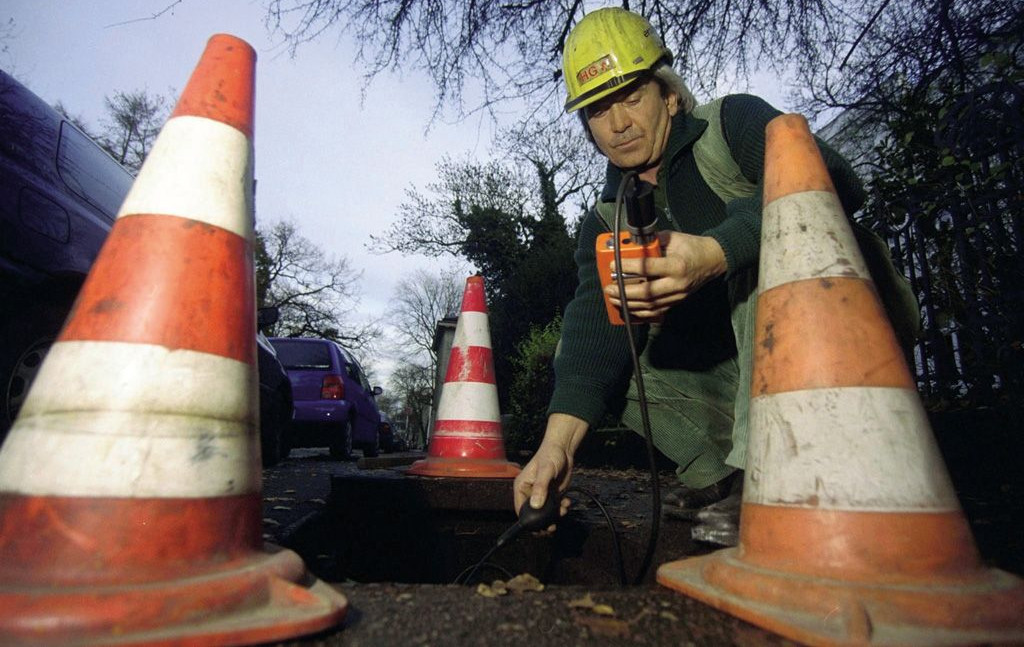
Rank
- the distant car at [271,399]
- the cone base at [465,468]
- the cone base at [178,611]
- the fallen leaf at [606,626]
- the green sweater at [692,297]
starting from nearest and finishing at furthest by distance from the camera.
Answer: the cone base at [178,611] < the fallen leaf at [606,626] < the green sweater at [692,297] < the cone base at [465,468] < the distant car at [271,399]

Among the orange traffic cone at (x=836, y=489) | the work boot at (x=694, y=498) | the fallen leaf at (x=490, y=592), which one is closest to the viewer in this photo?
the orange traffic cone at (x=836, y=489)

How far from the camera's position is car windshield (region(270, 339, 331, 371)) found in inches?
385

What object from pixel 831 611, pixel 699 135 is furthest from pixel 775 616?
pixel 699 135

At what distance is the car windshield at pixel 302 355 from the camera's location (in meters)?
9.79

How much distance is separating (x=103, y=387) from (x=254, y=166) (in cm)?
65

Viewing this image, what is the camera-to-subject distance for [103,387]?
3.47ft

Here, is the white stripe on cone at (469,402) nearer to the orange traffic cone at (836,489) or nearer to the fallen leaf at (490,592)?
the fallen leaf at (490,592)

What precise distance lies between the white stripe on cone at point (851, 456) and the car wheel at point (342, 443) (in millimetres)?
9498

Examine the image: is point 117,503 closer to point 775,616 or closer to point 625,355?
point 775,616

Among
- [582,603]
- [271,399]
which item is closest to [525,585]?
[582,603]

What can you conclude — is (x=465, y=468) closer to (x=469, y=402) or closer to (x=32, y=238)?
(x=469, y=402)

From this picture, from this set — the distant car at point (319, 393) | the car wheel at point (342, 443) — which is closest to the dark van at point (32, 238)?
the distant car at point (319, 393)

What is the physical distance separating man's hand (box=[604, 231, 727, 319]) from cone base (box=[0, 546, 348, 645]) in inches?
44.8

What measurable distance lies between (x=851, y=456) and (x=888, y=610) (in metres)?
0.27
